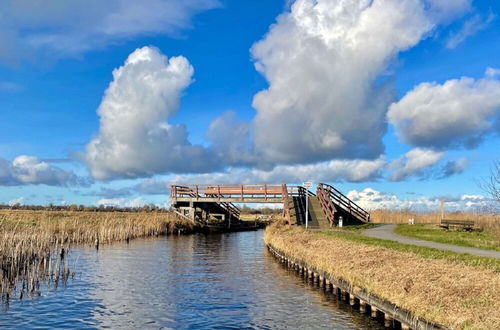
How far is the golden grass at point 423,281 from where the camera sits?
1114 cm

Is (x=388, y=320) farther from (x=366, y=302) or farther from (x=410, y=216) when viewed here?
(x=410, y=216)

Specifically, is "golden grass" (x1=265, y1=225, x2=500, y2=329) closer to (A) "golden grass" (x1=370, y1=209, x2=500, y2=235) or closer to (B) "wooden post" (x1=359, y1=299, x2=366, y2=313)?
(B) "wooden post" (x1=359, y1=299, x2=366, y2=313)

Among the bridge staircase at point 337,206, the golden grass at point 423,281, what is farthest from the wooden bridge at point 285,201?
the golden grass at point 423,281

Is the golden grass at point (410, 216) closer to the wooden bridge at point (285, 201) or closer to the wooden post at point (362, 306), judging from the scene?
the wooden bridge at point (285, 201)

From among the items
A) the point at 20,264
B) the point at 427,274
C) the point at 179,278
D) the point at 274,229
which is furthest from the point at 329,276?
the point at 274,229

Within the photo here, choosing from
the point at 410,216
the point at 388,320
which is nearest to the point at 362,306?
the point at 388,320

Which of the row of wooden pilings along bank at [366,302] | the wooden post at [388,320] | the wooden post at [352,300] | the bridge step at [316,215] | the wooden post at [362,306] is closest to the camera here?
the row of wooden pilings along bank at [366,302]

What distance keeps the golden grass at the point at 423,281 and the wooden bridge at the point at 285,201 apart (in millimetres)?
17102

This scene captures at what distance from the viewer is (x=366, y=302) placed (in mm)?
15852

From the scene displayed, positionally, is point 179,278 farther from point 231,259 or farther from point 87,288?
point 231,259

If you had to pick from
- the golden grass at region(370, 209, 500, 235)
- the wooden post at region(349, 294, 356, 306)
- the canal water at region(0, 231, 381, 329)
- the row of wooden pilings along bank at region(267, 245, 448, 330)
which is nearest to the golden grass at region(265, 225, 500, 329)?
the row of wooden pilings along bank at region(267, 245, 448, 330)

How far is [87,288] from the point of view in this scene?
62.3 feet

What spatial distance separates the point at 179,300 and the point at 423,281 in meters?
8.82

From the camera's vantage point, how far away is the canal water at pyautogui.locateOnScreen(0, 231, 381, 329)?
14352 millimetres
